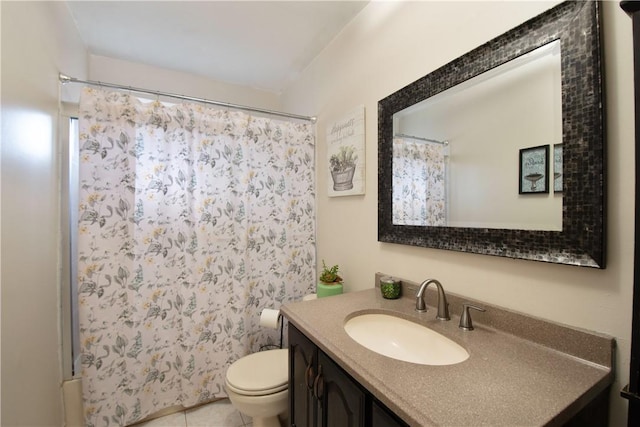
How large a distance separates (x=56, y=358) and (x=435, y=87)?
7.82 ft

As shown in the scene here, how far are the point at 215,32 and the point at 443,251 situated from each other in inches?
79.2

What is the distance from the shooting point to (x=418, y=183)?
129 cm

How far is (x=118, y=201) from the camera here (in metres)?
1.53

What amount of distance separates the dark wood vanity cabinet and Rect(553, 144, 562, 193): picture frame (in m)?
0.80

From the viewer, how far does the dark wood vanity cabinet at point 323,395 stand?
723 millimetres

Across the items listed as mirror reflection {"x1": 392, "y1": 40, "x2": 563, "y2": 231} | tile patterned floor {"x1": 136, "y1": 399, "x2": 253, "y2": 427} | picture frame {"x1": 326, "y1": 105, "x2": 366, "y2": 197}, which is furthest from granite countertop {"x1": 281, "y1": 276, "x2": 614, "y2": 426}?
tile patterned floor {"x1": 136, "y1": 399, "x2": 253, "y2": 427}

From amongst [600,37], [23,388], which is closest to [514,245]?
[600,37]

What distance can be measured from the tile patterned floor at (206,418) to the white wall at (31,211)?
54 cm

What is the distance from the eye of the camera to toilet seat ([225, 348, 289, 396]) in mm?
1362

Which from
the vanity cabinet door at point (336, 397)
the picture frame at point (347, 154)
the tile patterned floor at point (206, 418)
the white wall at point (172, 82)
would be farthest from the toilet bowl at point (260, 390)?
the white wall at point (172, 82)

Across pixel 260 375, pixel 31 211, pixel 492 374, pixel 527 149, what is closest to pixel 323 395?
pixel 492 374

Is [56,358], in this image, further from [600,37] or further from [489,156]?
[600,37]

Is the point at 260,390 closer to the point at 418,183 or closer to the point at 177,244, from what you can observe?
the point at 177,244

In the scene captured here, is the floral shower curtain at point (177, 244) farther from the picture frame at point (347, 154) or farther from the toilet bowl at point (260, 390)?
the toilet bowl at point (260, 390)
